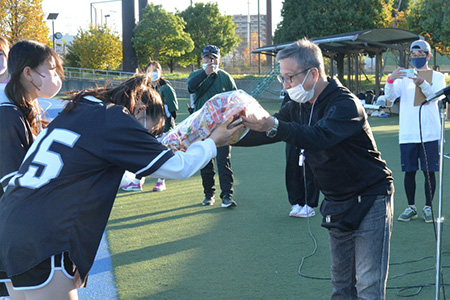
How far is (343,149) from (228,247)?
3.04 meters

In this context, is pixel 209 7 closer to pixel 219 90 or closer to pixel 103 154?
pixel 219 90

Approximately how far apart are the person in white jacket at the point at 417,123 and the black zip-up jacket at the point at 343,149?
11.4 ft

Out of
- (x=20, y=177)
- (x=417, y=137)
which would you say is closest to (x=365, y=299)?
(x=20, y=177)

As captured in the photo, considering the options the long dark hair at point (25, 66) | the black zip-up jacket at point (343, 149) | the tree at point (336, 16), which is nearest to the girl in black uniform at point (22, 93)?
the long dark hair at point (25, 66)

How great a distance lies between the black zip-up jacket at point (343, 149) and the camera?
3.05 metres

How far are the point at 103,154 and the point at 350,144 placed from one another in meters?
1.54

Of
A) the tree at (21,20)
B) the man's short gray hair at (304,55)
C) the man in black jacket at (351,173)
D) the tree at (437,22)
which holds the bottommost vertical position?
the man in black jacket at (351,173)

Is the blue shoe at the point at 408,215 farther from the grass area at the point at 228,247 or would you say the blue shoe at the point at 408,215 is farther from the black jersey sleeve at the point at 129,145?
the black jersey sleeve at the point at 129,145

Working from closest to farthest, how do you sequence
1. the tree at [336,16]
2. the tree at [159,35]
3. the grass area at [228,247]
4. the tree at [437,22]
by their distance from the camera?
the grass area at [228,247] → the tree at [437,22] → the tree at [336,16] → the tree at [159,35]

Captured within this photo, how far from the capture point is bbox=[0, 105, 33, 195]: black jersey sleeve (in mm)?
2982

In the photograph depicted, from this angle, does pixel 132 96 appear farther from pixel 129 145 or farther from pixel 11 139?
pixel 11 139

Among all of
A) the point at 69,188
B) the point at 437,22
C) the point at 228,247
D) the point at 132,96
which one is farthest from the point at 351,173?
the point at 437,22

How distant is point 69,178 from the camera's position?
2.39 meters

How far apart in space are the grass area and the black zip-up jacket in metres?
1.57
